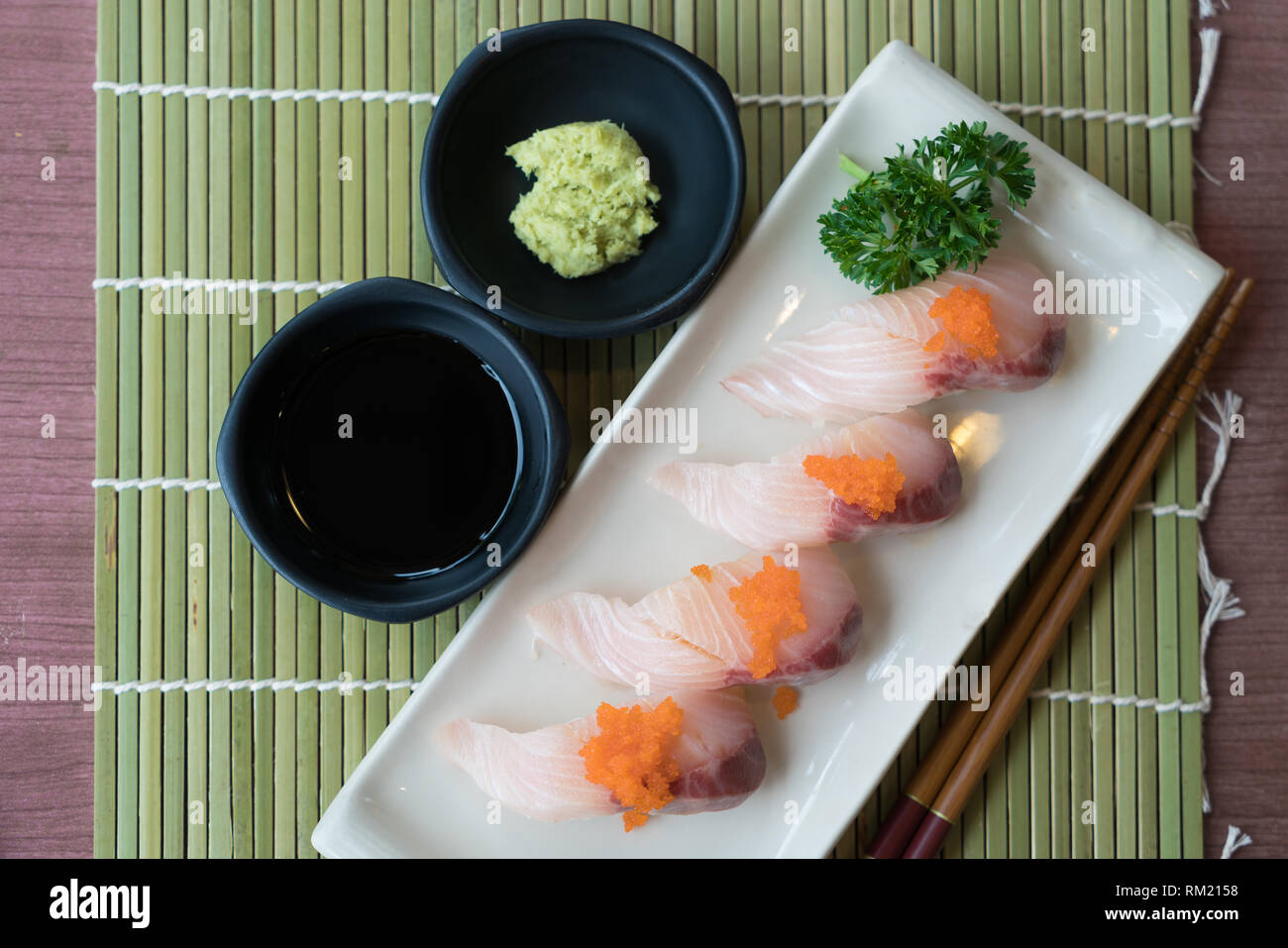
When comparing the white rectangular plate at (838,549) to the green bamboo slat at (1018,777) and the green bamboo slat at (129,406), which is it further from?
the green bamboo slat at (129,406)

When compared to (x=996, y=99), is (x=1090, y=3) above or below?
above

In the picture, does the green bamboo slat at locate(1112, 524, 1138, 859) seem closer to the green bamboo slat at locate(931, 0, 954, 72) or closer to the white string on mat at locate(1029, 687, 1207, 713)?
the white string on mat at locate(1029, 687, 1207, 713)

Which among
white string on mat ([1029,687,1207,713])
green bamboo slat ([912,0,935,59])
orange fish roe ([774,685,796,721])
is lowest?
white string on mat ([1029,687,1207,713])

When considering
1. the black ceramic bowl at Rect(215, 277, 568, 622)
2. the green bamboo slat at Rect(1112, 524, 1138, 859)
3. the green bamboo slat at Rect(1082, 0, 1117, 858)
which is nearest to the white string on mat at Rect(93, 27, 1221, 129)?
the green bamboo slat at Rect(1082, 0, 1117, 858)

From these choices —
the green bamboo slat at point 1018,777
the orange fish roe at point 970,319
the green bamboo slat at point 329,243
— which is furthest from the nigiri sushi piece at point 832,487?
the green bamboo slat at point 329,243

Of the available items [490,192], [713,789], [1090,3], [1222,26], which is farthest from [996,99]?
[713,789]

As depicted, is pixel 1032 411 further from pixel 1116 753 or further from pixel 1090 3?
pixel 1090 3

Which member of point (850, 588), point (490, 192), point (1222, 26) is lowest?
point (850, 588)
